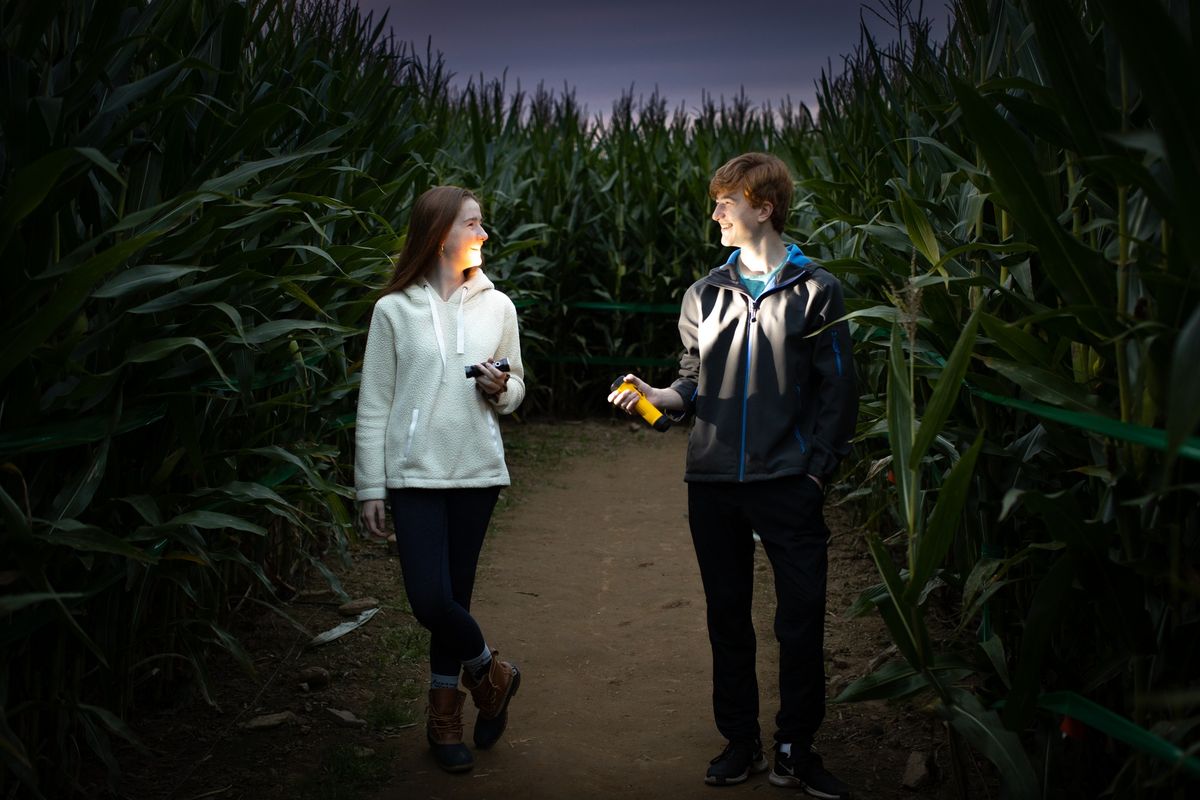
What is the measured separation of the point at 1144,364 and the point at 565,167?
962 centimetres

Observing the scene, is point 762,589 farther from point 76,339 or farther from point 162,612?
point 76,339

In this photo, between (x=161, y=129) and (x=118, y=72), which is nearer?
(x=118, y=72)

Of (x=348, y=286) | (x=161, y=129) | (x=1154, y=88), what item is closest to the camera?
(x=1154, y=88)

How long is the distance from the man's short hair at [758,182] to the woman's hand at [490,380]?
0.87 meters

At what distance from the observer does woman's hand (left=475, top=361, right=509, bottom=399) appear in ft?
11.9

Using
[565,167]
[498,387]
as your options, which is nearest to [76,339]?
[498,387]

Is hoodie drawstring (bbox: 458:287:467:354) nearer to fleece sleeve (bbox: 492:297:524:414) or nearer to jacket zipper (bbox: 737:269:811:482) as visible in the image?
fleece sleeve (bbox: 492:297:524:414)

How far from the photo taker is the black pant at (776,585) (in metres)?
3.39

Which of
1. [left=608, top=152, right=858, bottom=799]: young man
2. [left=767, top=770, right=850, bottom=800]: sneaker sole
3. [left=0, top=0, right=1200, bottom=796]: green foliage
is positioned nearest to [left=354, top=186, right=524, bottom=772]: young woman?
[left=0, top=0, right=1200, bottom=796]: green foliage

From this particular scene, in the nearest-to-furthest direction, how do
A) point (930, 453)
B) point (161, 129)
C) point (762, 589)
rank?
point (161, 129) < point (930, 453) < point (762, 589)

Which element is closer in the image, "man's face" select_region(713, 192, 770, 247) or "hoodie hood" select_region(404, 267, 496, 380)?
"man's face" select_region(713, 192, 770, 247)

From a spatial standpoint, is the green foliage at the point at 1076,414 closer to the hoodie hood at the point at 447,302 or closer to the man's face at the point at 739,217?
the man's face at the point at 739,217

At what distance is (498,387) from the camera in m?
3.64

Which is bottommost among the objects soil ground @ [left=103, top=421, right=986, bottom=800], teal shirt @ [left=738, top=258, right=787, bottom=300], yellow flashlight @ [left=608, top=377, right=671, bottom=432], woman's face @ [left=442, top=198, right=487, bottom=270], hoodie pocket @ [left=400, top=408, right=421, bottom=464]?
soil ground @ [left=103, top=421, right=986, bottom=800]
